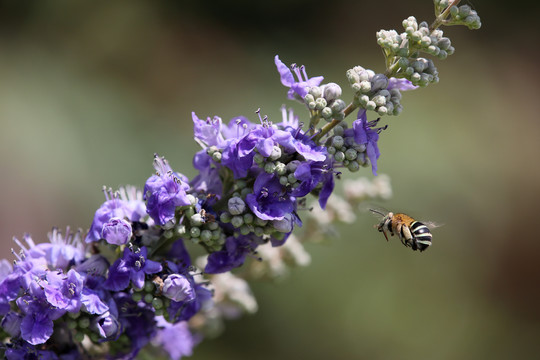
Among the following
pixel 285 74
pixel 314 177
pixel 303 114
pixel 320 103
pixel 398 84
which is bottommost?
pixel 314 177

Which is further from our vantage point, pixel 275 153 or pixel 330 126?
pixel 330 126

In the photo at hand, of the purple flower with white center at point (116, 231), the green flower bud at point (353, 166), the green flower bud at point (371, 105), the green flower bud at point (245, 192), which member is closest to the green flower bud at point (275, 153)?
the green flower bud at point (245, 192)

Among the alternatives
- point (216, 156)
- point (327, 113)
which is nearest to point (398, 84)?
point (327, 113)

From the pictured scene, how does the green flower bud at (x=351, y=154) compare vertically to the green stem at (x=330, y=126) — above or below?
below

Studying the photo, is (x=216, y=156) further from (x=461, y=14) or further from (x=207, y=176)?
(x=461, y=14)

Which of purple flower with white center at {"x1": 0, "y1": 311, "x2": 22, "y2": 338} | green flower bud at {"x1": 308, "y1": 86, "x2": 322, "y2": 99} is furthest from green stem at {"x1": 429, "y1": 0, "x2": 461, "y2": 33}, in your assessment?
purple flower with white center at {"x1": 0, "y1": 311, "x2": 22, "y2": 338}

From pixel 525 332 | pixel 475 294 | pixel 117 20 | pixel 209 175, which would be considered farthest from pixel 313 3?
pixel 209 175

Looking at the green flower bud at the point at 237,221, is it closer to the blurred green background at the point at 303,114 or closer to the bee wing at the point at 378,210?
the bee wing at the point at 378,210
